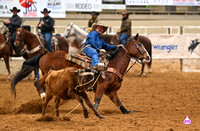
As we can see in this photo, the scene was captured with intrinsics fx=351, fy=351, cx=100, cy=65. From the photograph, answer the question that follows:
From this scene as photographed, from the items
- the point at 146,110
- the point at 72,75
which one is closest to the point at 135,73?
the point at 146,110

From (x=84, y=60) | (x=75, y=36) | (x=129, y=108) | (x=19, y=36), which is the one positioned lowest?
(x=129, y=108)

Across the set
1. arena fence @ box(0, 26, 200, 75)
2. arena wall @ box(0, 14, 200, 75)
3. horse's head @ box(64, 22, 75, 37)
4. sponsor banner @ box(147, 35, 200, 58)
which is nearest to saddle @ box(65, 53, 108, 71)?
horse's head @ box(64, 22, 75, 37)

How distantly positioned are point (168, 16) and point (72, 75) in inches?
514

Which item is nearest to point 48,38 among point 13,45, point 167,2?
point 13,45

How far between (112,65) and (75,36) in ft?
21.2

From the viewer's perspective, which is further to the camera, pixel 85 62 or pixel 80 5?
pixel 80 5

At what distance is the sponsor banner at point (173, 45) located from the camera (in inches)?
593

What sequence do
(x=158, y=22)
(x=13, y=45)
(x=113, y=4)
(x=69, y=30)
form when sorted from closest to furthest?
(x=13, y=45) < (x=69, y=30) < (x=113, y=4) < (x=158, y=22)

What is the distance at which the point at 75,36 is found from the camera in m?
13.4

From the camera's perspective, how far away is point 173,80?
41.3ft

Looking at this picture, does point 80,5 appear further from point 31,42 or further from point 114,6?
point 31,42

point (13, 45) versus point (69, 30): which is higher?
point (69, 30)

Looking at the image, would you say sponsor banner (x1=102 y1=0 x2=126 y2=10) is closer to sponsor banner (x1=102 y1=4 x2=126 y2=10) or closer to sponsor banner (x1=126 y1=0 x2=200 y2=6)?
sponsor banner (x1=102 y1=4 x2=126 y2=10)

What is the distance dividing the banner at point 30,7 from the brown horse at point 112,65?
893 cm
